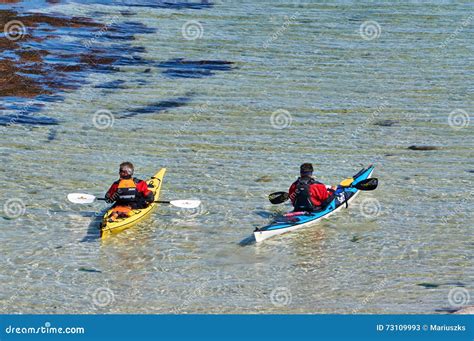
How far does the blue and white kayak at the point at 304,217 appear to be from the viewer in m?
20.5

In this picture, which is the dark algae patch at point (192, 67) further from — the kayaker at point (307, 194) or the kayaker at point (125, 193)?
the kayaker at point (307, 194)

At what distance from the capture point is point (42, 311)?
677 inches

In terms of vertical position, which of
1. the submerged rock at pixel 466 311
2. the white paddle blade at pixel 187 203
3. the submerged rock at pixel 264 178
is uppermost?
the submerged rock at pixel 264 178

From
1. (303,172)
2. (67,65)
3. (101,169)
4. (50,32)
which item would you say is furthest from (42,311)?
(50,32)

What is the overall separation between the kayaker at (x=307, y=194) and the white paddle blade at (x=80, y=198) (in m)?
4.54

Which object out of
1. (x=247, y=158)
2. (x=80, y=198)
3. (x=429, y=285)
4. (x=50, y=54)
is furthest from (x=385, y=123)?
(x=50, y=54)

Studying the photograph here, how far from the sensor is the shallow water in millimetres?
18422

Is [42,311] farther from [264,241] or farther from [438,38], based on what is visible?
[438,38]

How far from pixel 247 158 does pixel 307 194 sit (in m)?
4.98

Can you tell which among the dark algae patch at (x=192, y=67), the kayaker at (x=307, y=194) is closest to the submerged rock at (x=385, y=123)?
the dark algae patch at (x=192, y=67)

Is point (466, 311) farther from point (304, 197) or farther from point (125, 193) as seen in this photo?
point (125, 193)

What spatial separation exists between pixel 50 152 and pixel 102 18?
1687 centimetres

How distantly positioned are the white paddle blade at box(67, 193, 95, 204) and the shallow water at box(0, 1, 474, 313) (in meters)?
0.48

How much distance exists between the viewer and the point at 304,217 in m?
21.2
